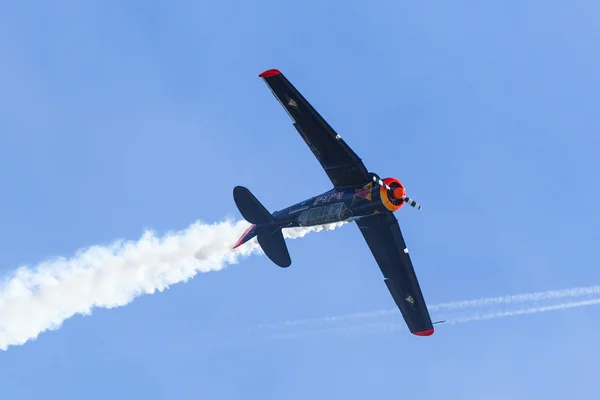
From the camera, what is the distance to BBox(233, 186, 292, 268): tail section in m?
79.3

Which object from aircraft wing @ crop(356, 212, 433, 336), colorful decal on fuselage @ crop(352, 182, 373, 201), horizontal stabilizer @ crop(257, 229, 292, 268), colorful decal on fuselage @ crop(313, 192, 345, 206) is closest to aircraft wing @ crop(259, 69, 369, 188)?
colorful decal on fuselage @ crop(352, 182, 373, 201)

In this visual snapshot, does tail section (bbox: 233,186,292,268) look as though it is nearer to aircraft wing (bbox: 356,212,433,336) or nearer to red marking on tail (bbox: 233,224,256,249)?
red marking on tail (bbox: 233,224,256,249)

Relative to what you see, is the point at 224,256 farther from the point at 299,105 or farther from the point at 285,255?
the point at 299,105

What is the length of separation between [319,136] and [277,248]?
10.0 metres

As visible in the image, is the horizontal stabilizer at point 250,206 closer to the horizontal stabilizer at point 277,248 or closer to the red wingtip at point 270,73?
the horizontal stabilizer at point 277,248

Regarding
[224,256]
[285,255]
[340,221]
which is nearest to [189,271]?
[224,256]

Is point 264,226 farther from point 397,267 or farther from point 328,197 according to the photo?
point 397,267

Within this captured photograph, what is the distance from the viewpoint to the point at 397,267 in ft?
260

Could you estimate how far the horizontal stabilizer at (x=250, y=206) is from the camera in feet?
260

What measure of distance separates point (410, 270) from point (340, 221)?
23.9ft

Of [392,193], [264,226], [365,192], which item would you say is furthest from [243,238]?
[392,193]

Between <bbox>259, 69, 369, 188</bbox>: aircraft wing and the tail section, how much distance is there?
6735 millimetres

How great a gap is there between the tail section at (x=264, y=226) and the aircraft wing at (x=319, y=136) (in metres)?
6.73

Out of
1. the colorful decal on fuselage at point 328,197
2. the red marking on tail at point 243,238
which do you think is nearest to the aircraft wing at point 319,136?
the colorful decal on fuselage at point 328,197
